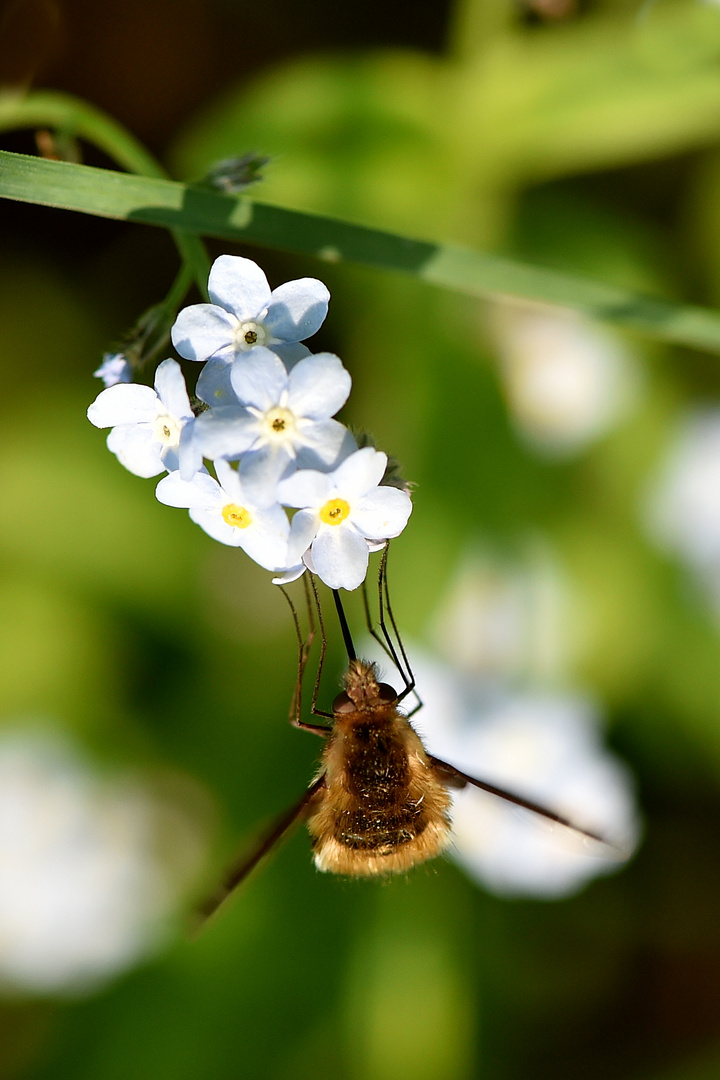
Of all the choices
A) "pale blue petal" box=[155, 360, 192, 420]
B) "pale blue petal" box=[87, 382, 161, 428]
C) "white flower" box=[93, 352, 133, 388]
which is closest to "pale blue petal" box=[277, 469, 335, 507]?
"pale blue petal" box=[155, 360, 192, 420]

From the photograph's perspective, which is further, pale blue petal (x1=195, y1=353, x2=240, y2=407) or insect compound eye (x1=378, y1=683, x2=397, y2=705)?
insect compound eye (x1=378, y1=683, x2=397, y2=705)

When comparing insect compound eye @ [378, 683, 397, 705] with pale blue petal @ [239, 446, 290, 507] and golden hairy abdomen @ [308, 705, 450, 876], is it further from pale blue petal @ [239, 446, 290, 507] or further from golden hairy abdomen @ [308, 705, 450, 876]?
pale blue petal @ [239, 446, 290, 507]

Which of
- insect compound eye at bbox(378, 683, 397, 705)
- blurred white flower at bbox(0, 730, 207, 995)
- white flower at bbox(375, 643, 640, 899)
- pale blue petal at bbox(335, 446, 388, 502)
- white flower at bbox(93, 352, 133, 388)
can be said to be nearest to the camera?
pale blue petal at bbox(335, 446, 388, 502)

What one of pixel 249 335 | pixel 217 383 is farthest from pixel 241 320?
pixel 217 383

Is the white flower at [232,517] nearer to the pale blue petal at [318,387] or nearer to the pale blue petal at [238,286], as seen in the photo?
the pale blue petal at [318,387]

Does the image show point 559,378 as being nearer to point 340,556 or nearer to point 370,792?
point 370,792

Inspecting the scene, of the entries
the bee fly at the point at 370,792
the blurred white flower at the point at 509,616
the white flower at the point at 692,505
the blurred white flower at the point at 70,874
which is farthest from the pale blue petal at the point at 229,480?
the white flower at the point at 692,505
